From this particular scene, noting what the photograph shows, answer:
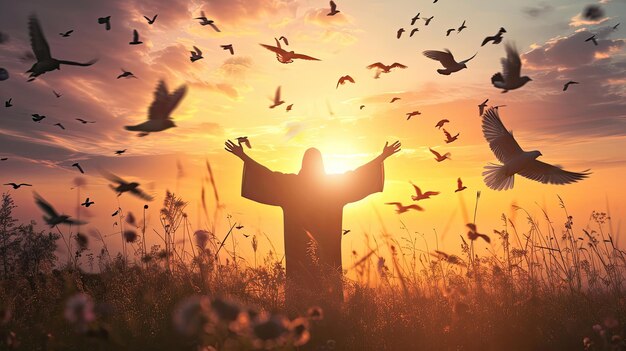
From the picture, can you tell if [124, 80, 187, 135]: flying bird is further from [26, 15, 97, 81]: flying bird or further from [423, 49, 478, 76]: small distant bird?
[423, 49, 478, 76]: small distant bird

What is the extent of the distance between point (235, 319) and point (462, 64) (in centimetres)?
560

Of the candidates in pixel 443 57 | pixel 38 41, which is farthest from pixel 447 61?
pixel 38 41

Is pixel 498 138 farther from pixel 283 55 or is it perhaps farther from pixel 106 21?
pixel 106 21

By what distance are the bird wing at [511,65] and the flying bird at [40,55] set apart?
498 centimetres

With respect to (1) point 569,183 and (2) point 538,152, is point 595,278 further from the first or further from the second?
(2) point 538,152

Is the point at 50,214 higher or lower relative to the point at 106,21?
lower

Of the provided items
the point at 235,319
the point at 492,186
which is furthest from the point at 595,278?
the point at 235,319

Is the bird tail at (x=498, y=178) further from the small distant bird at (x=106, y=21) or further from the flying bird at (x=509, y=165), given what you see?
the small distant bird at (x=106, y=21)

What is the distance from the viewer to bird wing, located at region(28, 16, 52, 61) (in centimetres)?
634

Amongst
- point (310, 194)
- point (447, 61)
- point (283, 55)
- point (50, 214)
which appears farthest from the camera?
point (310, 194)

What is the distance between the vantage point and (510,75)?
6523 mm

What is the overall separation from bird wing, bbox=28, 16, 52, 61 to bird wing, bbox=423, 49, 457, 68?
16.1 ft

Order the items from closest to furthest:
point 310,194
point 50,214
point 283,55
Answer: point 50,214 < point 283,55 < point 310,194

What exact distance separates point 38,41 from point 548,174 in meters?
6.80
